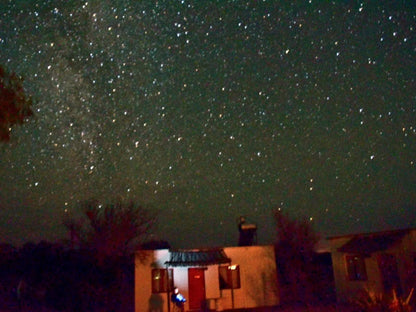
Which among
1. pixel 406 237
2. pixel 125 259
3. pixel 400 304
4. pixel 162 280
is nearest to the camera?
pixel 400 304

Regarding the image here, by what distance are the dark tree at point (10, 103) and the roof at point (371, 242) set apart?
1646 centimetres

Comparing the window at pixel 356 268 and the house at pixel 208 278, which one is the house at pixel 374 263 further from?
the house at pixel 208 278

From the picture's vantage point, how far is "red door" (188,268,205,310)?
2080 centimetres

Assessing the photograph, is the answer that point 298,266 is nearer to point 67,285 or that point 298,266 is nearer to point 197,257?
point 197,257

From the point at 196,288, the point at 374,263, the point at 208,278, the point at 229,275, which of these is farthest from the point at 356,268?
the point at 196,288

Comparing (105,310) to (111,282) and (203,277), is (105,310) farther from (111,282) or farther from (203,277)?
(203,277)

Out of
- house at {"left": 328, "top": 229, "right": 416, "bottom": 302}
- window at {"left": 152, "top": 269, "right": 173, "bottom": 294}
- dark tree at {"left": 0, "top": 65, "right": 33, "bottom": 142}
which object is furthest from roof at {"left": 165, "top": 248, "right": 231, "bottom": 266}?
dark tree at {"left": 0, "top": 65, "right": 33, "bottom": 142}

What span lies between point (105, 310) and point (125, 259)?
9.30 ft

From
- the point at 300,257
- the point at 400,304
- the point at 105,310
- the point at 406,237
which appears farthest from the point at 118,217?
the point at 400,304

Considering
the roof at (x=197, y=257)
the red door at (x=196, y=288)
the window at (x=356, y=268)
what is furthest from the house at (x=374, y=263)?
the red door at (x=196, y=288)

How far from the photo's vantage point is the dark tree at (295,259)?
22.6 meters

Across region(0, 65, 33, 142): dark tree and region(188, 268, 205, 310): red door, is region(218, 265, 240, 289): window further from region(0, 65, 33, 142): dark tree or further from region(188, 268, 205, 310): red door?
region(0, 65, 33, 142): dark tree

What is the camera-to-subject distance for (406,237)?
18.9 m

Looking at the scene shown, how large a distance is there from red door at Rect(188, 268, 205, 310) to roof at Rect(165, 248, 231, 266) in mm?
813
